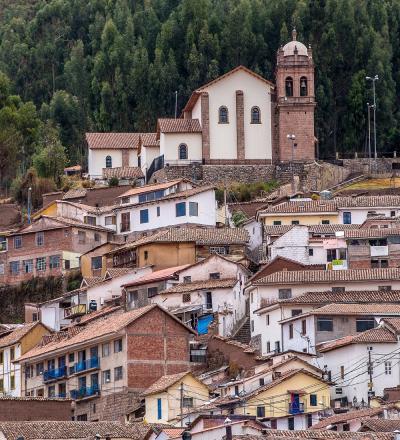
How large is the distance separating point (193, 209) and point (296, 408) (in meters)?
32.5

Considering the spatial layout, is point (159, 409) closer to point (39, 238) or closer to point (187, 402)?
point (187, 402)

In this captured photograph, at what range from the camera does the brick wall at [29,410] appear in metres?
74.4

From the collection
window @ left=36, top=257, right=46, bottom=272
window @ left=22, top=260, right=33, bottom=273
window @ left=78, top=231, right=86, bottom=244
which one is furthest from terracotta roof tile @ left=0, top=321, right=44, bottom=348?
window @ left=78, top=231, right=86, bottom=244

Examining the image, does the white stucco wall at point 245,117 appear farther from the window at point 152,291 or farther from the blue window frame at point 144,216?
the window at point 152,291

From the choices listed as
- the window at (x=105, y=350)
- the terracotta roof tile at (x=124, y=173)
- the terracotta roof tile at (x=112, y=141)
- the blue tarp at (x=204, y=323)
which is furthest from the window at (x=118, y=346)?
the terracotta roof tile at (x=112, y=141)

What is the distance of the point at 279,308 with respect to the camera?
289ft

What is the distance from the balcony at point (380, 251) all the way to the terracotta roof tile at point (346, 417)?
24287mm

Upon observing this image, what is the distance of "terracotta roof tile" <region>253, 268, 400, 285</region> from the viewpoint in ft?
298

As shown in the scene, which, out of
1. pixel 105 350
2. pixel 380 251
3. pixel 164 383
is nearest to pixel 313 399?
pixel 164 383

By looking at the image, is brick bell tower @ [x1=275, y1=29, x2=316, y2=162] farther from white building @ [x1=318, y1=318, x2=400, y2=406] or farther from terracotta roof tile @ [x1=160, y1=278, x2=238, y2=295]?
white building @ [x1=318, y1=318, x2=400, y2=406]

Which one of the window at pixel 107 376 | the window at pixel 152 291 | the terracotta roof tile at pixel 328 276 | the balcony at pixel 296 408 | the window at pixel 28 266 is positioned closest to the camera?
the balcony at pixel 296 408

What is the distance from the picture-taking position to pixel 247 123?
122m

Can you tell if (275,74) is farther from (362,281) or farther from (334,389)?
(334,389)

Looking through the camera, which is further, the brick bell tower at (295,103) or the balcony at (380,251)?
the brick bell tower at (295,103)
